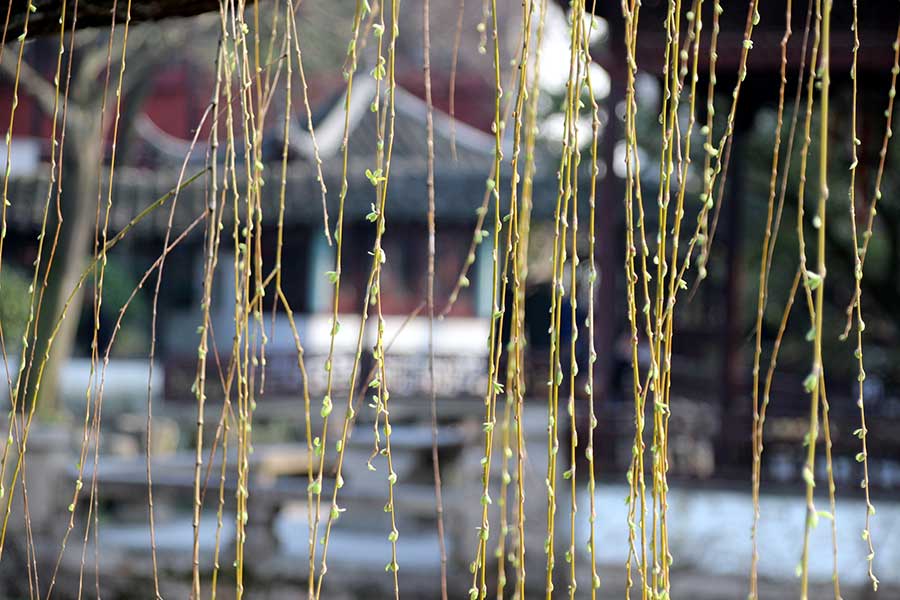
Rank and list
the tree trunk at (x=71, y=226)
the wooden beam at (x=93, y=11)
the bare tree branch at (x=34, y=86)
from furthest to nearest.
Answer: the bare tree branch at (x=34, y=86)
the tree trunk at (x=71, y=226)
the wooden beam at (x=93, y=11)

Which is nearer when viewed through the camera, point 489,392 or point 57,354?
point 489,392

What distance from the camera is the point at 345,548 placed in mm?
5676

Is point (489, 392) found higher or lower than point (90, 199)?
lower

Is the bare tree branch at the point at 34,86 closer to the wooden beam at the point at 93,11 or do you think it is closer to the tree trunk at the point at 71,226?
the tree trunk at the point at 71,226

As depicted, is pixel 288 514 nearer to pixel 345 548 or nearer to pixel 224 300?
pixel 345 548

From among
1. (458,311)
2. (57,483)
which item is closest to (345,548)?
(57,483)

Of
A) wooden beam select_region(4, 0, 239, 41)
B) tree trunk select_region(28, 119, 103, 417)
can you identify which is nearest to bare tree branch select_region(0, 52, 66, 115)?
tree trunk select_region(28, 119, 103, 417)

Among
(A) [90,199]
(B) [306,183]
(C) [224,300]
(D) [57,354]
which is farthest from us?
(C) [224,300]

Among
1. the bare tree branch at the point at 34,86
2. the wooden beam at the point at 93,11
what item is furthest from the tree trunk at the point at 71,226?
the wooden beam at the point at 93,11

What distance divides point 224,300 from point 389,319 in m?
2.22

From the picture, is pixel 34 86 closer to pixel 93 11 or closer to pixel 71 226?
pixel 71 226

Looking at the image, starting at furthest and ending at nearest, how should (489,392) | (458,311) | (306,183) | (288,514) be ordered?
(458,311) < (306,183) < (288,514) < (489,392)

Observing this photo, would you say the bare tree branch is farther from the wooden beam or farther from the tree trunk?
the wooden beam

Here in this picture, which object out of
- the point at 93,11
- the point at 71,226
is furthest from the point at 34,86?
the point at 93,11
